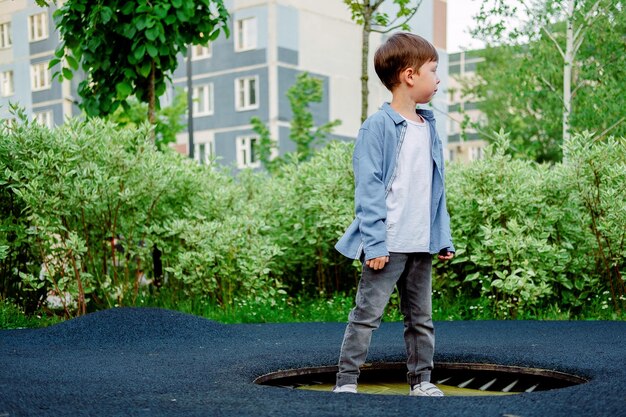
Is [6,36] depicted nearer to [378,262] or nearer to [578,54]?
[578,54]

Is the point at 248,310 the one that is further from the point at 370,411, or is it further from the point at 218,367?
the point at 370,411

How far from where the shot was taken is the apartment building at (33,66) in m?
28.7

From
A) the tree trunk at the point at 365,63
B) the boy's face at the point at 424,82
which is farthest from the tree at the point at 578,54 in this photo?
the boy's face at the point at 424,82

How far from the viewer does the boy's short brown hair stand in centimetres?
391

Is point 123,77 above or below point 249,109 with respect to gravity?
below

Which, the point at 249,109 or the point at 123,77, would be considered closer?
the point at 123,77

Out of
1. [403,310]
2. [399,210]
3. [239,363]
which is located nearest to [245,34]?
[239,363]

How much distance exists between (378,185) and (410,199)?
0.20 m

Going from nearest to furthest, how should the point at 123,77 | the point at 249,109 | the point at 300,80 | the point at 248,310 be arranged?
the point at 248,310 → the point at 123,77 → the point at 300,80 → the point at 249,109

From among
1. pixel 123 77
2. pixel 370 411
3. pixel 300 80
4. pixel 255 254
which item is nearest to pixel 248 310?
pixel 255 254

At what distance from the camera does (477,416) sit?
298 centimetres

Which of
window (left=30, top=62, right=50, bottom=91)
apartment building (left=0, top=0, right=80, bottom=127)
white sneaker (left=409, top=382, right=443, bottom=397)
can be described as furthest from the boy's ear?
window (left=30, top=62, right=50, bottom=91)

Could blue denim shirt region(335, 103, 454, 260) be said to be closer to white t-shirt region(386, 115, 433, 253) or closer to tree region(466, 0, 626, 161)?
white t-shirt region(386, 115, 433, 253)

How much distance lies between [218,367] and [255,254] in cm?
341
